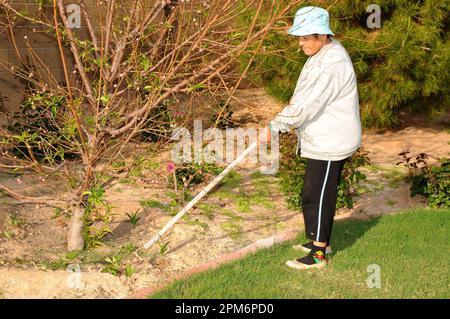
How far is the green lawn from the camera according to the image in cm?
508

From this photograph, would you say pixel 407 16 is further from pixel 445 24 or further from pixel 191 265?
pixel 191 265

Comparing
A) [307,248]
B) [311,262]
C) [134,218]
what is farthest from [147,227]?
[311,262]

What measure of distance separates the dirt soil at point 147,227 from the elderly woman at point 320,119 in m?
0.43

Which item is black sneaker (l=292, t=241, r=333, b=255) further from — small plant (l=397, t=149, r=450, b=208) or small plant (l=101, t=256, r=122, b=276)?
small plant (l=397, t=149, r=450, b=208)

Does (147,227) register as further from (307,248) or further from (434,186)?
(434,186)

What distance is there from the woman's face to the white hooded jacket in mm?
31

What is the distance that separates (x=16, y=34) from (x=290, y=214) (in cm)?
394

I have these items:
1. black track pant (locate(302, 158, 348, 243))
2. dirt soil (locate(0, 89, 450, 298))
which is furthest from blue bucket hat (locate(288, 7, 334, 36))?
black track pant (locate(302, 158, 348, 243))

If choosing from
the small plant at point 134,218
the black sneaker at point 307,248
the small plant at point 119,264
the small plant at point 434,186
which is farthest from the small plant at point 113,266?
the small plant at point 434,186

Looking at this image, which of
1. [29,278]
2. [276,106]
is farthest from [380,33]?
[29,278]

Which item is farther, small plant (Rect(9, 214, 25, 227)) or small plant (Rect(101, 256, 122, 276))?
small plant (Rect(9, 214, 25, 227))

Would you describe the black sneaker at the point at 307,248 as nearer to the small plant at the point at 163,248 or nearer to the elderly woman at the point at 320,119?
the elderly woman at the point at 320,119

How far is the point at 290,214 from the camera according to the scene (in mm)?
6855

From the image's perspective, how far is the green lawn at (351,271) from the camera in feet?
16.7
